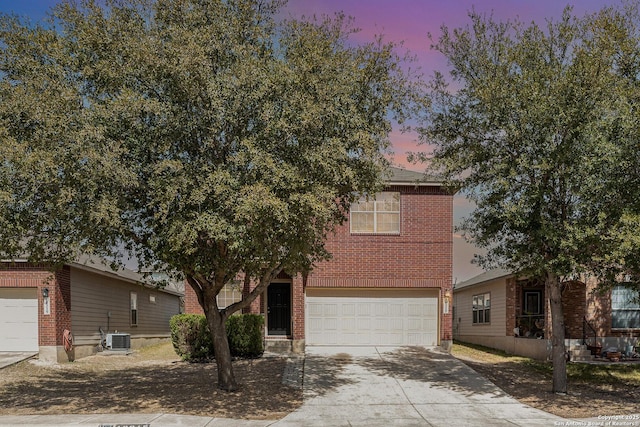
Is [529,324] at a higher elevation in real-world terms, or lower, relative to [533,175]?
lower

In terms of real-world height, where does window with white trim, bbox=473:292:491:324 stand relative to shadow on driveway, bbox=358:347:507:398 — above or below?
above

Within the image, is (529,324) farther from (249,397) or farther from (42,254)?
(42,254)

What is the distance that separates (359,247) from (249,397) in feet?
29.2

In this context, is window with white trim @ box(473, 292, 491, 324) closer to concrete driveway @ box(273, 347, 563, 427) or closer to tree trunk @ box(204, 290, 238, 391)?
concrete driveway @ box(273, 347, 563, 427)

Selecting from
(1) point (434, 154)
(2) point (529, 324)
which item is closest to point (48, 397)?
(1) point (434, 154)

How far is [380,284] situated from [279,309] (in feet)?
13.5

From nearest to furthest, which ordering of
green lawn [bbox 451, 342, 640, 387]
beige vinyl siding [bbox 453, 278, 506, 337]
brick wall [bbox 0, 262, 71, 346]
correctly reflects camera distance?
green lawn [bbox 451, 342, 640, 387] < brick wall [bbox 0, 262, 71, 346] < beige vinyl siding [bbox 453, 278, 506, 337]

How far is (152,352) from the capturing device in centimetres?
2503

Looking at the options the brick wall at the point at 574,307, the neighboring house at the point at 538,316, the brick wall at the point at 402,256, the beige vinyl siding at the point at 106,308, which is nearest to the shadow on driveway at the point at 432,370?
the brick wall at the point at 402,256

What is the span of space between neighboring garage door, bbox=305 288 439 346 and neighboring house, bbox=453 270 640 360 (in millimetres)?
3864

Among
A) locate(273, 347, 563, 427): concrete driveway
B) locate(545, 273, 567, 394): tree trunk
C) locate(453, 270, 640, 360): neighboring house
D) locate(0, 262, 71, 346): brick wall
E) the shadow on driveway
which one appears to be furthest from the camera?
locate(453, 270, 640, 360): neighboring house

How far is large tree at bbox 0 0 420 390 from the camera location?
1147 centimetres

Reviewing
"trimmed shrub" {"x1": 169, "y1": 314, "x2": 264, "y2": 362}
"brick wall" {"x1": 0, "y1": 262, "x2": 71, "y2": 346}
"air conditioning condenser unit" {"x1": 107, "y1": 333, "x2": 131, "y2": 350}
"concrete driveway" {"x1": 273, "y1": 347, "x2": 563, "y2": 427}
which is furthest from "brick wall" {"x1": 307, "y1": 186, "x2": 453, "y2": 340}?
"brick wall" {"x1": 0, "y1": 262, "x2": 71, "y2": 346}

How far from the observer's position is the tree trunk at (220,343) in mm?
14898
